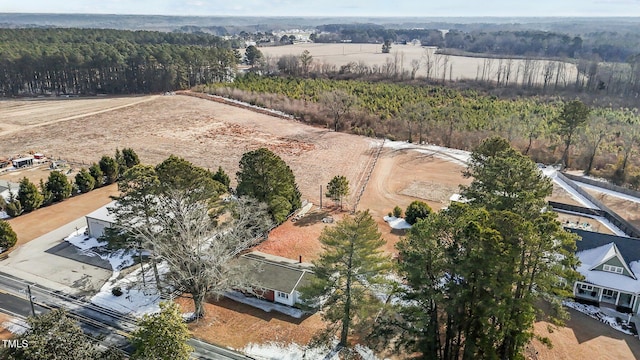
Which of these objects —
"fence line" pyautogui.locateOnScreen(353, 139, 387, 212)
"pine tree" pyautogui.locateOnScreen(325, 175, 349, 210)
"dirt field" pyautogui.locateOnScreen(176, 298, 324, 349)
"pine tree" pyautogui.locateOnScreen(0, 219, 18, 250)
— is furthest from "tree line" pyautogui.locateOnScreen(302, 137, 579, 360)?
"pine tree" pyautogui.locateOnScreen(0, 219, 18, 250)

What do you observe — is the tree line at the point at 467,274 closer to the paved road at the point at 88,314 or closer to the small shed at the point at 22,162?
the paved road at the point at 88,314

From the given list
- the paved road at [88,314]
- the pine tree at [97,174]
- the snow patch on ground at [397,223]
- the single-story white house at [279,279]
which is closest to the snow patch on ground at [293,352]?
the paved road at [88,314]

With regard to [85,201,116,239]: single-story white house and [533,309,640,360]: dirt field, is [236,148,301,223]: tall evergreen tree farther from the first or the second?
[533,309,640,360]: dirt field

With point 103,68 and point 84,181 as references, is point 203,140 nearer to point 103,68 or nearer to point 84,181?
point 84,181

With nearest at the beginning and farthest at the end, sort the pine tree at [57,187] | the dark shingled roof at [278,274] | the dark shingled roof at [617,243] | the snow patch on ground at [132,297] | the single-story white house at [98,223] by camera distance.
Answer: the snow patch on ground at [132,297]
the dark shingled roof at [278,274]
the dark shingled roof at [617,243]
the single-story white house at [98,223]
the pine tree at [57,187]

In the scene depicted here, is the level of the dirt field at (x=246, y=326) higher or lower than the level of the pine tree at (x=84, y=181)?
lower

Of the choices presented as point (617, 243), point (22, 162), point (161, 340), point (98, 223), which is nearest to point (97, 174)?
point (22, 162)

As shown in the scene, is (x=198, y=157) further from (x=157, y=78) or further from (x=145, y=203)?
(x=157, y=78)
